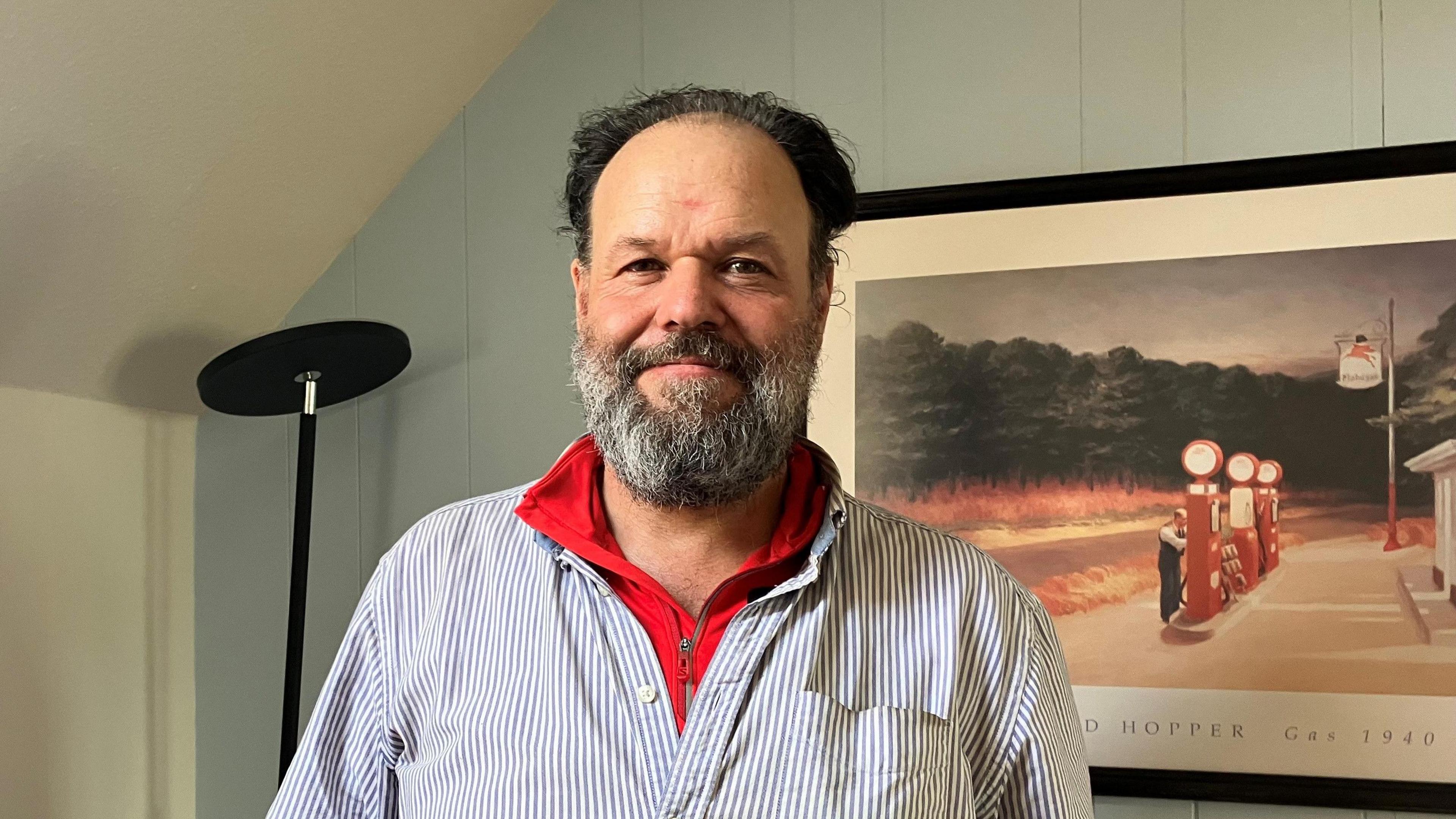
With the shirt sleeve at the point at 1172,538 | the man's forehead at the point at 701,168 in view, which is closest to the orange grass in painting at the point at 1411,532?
the shirt sleeve at the point at 1172,538

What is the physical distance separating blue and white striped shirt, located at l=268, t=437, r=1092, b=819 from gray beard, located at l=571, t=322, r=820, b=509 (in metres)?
0.10

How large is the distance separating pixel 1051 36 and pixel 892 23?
9.5 inches

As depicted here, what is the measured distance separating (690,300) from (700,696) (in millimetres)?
354

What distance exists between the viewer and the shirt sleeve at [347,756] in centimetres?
125

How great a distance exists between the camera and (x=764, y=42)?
195 centimetres

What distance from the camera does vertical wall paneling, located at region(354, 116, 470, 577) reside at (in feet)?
6.72

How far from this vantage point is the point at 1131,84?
1.76m

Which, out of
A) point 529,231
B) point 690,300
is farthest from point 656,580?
point 529,231

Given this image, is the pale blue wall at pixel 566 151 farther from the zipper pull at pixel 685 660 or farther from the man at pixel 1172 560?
the zipper pull at pixel 685 660

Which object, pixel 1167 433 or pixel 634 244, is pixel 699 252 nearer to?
pixel 634 244

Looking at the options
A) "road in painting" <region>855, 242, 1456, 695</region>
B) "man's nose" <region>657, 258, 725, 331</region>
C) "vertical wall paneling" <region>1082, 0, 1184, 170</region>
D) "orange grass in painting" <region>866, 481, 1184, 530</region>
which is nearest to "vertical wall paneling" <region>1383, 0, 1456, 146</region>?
"road in painting" <region>855, 242, 1456, 695</region>

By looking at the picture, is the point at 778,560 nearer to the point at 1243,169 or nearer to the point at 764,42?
the point at 1243,169

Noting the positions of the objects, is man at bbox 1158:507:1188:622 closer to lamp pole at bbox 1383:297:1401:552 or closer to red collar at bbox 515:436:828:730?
lamp pole at bbox 1383:297:1401:552

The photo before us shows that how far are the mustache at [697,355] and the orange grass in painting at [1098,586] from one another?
748mm
